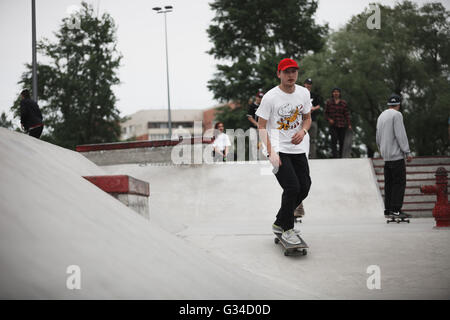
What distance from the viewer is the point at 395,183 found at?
6.17m

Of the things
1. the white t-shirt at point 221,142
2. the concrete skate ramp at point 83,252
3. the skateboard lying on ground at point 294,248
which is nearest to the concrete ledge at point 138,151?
the white t-shirt at point 221,142

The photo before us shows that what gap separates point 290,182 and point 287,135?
0.51 m

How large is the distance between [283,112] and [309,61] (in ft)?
84.3

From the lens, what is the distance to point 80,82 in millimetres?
27344

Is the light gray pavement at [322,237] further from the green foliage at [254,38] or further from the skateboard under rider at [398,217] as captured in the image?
the green foliage at [254,38]

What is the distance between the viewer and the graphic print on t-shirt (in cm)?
425

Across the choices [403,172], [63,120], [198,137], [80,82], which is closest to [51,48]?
[80,82]

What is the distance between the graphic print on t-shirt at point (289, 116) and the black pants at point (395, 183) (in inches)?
104

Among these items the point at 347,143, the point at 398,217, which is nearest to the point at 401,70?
the point at 347,143

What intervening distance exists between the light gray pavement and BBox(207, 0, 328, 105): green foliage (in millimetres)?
20582

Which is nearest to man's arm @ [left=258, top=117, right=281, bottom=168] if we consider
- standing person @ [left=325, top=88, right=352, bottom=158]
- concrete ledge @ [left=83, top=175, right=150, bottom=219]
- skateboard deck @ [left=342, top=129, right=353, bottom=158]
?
concrete ledge @ [left=83, top=175, right=150, bottom=219]

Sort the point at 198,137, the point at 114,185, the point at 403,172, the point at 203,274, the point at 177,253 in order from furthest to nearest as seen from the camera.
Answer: the point at 198,137 → the point at 403,172 → the point at 114,185 → the point at 177,253 → the point at 203,274

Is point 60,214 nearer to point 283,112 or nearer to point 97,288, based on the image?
point 97,288

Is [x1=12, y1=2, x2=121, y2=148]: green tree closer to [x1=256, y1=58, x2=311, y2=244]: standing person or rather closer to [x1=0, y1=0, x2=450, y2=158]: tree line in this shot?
[x1=0, y1=0, x2=450, y2=158]: tree line
